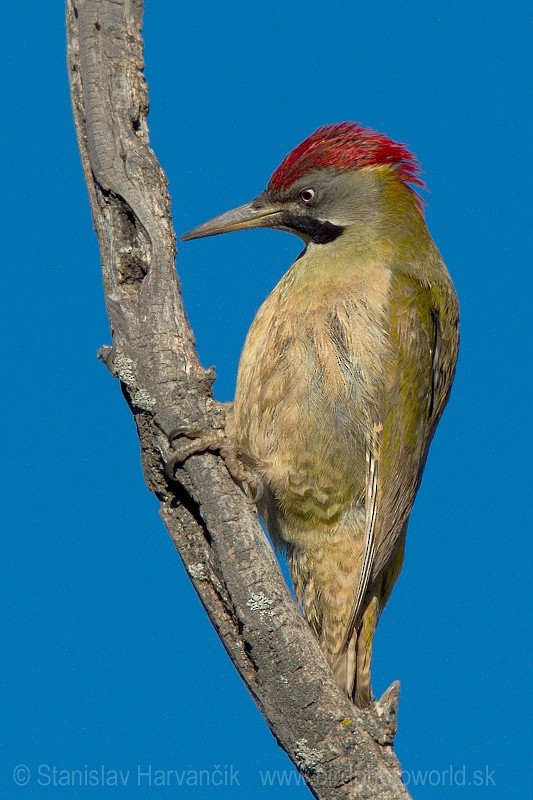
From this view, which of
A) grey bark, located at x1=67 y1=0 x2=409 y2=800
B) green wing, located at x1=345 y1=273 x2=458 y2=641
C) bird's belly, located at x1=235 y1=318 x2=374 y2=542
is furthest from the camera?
green wing, located at x1=345 y1=273 x2=458 y2=641

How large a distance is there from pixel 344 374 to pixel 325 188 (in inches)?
44.3

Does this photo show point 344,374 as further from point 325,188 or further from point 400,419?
point 325,188

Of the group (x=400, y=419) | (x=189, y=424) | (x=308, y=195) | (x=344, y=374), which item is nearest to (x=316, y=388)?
(x=344, y=374)

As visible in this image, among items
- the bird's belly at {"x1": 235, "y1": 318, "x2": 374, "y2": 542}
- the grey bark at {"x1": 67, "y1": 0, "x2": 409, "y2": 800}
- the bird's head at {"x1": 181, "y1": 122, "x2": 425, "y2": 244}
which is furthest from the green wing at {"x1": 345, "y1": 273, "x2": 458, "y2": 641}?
the grey bark at {"x1": 67, "y1": 0, "x2": 409, "y2": 800}

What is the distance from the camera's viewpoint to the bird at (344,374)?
192 inches

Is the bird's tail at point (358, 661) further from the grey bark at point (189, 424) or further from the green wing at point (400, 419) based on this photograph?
the grey bark at point (189, 424)

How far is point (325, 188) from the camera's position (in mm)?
5176

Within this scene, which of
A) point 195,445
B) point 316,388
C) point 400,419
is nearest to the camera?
point 195,445

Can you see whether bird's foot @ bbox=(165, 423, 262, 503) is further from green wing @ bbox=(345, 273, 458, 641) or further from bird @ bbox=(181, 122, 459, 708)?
green wing @ bbox=(345, 273, 458, 641)

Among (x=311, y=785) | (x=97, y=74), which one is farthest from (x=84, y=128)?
(x=311, y=785)

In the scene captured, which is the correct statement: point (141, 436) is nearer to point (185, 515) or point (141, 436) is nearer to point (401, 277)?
point (185, 515)

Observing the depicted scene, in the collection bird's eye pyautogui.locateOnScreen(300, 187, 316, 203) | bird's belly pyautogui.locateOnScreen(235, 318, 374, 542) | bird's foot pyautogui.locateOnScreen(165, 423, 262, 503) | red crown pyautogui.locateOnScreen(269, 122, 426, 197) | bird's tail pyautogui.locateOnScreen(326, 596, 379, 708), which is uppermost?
red crown pyautogui.locateOnScreen(269, 122, 426, 197)

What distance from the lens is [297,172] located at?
203 inches

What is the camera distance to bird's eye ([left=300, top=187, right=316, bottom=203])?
5.18m
